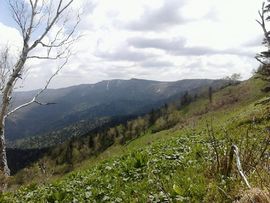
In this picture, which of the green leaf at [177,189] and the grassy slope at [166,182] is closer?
the grassy slope at [166,182]

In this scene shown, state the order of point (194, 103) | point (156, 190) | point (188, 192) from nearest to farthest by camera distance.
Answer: point (188, 192)
point (156, 190)
point (194, 103)

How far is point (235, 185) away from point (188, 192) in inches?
52.6

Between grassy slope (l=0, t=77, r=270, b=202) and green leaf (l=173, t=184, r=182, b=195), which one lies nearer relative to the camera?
grassy slope (l=0, t=77, r=270, b=202)

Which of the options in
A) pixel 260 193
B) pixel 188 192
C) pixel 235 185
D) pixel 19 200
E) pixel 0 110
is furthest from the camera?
pixel 0 110

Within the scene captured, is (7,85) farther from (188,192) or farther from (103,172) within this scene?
(188,192)

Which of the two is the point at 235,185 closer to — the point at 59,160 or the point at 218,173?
the point at 218,173

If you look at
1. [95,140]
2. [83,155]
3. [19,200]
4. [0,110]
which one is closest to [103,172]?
[19,200]

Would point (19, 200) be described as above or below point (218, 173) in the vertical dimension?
below

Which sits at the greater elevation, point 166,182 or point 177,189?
point 177,189

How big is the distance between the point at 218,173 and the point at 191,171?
1.42 m

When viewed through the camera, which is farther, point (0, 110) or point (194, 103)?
point (194, 103)

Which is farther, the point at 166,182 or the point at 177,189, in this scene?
the point at 166,182

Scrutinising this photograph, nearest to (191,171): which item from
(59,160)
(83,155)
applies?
(83,155)

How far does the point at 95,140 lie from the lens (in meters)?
198
